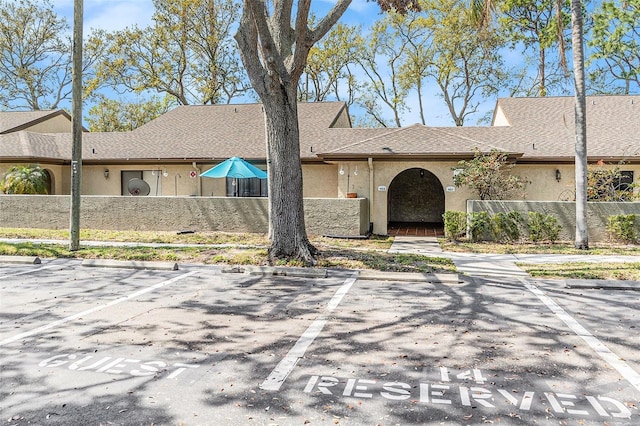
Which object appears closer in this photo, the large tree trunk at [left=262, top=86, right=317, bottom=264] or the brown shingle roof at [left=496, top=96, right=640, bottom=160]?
the large tree trunk at [left=262, top=86, right=317, bottom=264]

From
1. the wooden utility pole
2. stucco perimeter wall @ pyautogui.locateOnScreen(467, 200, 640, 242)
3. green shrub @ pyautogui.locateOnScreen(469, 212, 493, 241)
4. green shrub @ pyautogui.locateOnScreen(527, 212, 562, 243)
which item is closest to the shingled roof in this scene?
stucco perimeter wall @ pyautogui.locateOnScreen(467, 200, 640, 242)

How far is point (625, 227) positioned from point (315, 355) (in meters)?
12.7

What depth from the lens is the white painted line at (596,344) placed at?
4629 millimetres

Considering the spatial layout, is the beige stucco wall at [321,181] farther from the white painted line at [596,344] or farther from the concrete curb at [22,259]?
the white painted line at [596,344]

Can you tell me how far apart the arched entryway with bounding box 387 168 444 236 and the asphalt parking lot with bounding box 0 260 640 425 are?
486 inches

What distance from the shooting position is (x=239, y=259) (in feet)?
36.3

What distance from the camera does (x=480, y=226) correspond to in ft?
47.8

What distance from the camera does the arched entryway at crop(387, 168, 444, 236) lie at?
20859 millimetres

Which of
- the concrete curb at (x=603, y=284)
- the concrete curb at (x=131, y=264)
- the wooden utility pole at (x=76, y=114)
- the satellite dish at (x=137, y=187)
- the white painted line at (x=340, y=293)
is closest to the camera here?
the white painted line at (x=340, y=293)

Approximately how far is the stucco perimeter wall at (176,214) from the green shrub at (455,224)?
2760mm

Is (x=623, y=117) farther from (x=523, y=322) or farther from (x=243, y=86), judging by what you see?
(x=243, y=86)

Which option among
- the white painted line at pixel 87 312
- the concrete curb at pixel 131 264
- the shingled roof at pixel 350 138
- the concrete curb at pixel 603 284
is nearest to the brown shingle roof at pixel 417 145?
the shingled roof at pixel 350 138

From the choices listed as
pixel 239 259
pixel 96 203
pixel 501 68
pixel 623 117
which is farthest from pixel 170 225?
pixel 501 68

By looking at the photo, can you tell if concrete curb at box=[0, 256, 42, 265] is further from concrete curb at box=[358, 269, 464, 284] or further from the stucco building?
the stucco building
